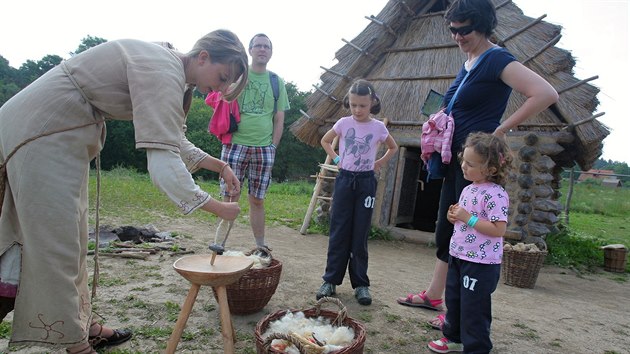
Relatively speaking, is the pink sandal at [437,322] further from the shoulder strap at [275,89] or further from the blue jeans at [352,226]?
the shoulder strap at [275,89]

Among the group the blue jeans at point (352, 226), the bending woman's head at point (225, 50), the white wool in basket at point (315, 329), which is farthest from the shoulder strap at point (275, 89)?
the white wool in basket at point (315, 329)

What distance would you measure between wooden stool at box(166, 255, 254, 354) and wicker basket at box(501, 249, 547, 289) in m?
3.40

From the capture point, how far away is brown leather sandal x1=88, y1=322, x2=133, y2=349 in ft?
7.72

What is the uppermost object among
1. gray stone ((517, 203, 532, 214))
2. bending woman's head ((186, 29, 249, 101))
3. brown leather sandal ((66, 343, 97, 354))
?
bending woman's head ((186, 29, 249, 101))

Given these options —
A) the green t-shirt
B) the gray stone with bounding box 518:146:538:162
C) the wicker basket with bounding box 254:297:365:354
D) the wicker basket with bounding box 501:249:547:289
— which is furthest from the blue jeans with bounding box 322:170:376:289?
the gray stone with bounding box 518:146:538:162

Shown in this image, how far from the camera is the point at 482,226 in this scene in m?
2.23

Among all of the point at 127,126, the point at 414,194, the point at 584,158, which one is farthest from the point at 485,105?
the point at 127,126

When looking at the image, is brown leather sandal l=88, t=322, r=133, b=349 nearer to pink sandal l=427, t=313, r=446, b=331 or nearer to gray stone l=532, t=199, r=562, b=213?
pink sandal l=427, t=313, r=446, b=331

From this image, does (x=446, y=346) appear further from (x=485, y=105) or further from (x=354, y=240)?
(x=485, y=105)

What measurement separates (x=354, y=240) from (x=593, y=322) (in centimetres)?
223

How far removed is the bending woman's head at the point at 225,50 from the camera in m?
1.94

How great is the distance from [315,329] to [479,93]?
1762mm

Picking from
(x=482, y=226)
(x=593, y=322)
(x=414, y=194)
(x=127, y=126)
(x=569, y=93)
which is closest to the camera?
(x=482, y=226)

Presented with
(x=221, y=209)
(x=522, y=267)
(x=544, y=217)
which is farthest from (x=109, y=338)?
(x=544, y=217)
